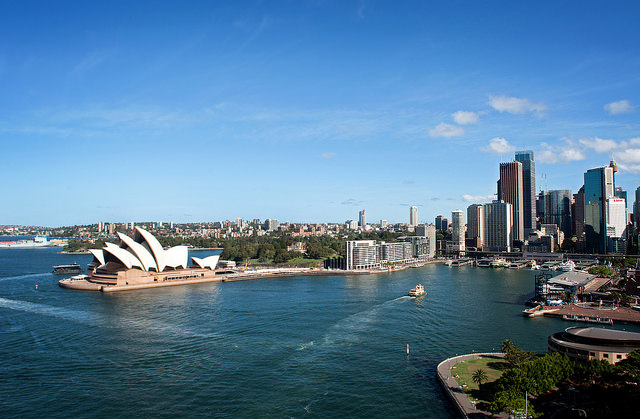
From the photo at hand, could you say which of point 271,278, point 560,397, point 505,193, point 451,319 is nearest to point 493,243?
point 505,193

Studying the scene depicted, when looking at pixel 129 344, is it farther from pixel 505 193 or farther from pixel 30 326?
pixel 505 193

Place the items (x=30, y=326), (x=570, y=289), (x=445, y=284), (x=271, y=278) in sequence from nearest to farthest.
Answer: (x=30, y=326) < (x=570, y=289) < (x=445, y=284) < (x=271, y=278)

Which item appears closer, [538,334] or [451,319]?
[538,334]

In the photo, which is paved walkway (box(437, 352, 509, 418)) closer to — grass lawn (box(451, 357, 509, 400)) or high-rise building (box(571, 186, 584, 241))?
grass lawn (box(451, 357, 509, 400))

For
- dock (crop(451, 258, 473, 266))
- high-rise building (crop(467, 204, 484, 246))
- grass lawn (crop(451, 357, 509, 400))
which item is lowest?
dock (crop(451, 258, 473, 266))

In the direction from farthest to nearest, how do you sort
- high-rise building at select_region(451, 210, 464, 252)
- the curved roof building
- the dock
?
high-rise building at select_region(451, 210, 464, 252)
the dock
the curved roof building

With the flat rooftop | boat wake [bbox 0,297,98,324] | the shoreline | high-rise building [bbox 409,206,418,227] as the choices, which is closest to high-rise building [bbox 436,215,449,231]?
high-rise building [bbox 409,206,418,227]

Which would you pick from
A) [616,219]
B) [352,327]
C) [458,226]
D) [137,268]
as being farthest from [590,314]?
[616,219]

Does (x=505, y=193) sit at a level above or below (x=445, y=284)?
above
